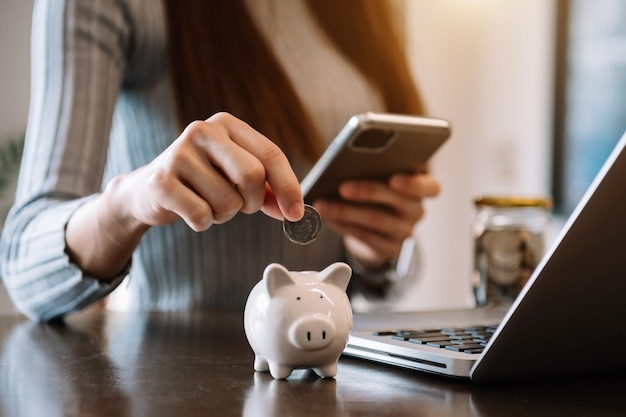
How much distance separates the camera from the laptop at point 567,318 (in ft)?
1.41

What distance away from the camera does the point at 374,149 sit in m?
0.91

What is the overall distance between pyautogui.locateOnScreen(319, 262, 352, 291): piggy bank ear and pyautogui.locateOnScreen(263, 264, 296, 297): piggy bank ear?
0.08ft

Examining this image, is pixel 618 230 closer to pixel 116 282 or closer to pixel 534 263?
pixel 116 282

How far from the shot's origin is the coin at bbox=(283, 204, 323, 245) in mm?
572

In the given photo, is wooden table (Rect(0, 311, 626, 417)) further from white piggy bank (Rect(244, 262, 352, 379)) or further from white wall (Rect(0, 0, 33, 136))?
white wall (Rect(0, 0, 33, 136))

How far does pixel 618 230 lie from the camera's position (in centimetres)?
45

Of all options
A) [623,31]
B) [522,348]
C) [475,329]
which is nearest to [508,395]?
[522,348]

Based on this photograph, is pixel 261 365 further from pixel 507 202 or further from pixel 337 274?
pixel 507 202

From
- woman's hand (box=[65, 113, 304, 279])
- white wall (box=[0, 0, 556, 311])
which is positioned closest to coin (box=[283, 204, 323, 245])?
woman's hand (box=[65, 113, 304, 279])

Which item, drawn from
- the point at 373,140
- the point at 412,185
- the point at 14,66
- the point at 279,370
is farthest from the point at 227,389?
the point at 14,66

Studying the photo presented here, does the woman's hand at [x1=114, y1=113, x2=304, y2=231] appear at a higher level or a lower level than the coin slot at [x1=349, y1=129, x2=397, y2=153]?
higher

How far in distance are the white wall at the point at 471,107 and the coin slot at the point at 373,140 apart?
192 cm

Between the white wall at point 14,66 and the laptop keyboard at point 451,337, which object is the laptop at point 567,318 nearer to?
the laptop keyboard at point 451,337

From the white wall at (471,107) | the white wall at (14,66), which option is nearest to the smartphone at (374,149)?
the white wall at (14,66)
